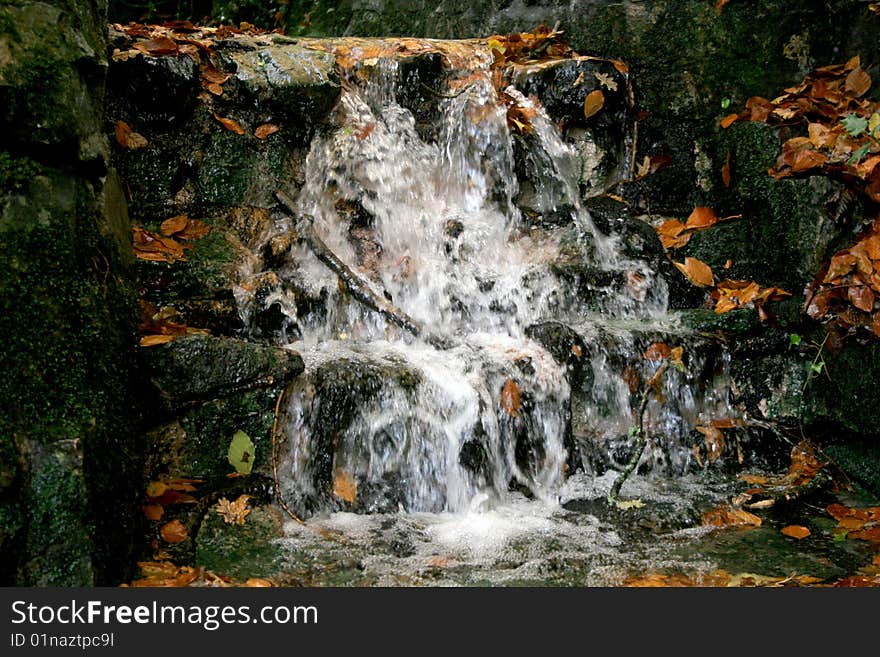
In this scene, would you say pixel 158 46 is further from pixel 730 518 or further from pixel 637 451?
pixel 730 518

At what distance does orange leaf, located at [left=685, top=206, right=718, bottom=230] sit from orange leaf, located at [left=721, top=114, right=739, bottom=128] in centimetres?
58

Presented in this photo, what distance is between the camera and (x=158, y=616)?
82.3 inches

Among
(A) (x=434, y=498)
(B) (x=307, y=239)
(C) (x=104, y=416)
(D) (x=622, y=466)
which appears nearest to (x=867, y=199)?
(D) (x=622, y=466)

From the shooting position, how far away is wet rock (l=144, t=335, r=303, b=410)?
128 inches

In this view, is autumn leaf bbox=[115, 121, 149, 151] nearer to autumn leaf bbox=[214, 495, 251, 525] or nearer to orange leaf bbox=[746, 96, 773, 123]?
autumn leaf bbox=[214, 495, 251, 525]

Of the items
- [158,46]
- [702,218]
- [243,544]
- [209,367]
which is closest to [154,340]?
[209,367]

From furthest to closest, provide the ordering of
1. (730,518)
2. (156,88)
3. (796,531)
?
(156,88), (730,518), (796,531)

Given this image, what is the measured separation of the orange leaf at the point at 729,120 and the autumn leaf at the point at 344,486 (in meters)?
3.48

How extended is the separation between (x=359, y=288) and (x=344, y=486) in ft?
4.18

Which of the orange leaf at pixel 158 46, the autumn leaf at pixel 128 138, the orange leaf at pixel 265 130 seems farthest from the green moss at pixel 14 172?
the orange leaf at pixel 265 130

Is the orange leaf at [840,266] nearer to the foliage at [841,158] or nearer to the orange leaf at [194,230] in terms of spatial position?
the foliage at [841,158]

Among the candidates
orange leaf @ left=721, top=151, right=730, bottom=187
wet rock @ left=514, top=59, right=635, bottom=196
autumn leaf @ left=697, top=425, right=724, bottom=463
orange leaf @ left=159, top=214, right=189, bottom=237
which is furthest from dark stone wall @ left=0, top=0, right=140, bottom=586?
orange leaf @ left=721, top=151, right=730, bottom=187

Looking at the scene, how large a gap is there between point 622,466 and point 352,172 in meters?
2.59

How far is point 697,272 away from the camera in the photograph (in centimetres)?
475
